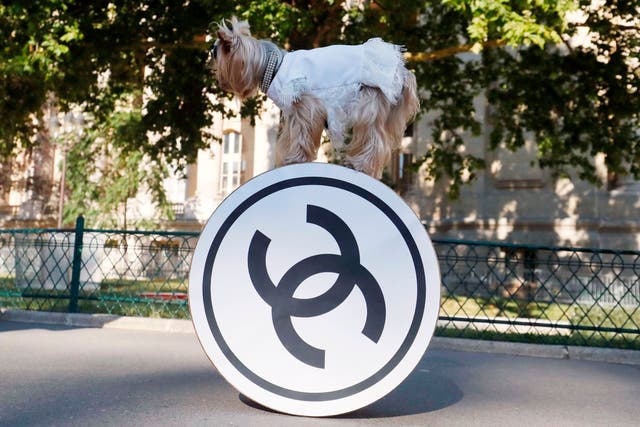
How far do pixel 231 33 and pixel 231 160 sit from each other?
3077 centimetres

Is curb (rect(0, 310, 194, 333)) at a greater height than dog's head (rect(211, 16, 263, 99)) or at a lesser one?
lesser

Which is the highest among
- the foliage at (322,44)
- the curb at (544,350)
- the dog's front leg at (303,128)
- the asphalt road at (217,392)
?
the foliage at (322,44)

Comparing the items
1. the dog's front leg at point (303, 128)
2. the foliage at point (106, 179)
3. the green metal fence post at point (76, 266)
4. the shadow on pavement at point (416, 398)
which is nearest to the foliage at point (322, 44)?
the green metal fence post at point (76, 266)

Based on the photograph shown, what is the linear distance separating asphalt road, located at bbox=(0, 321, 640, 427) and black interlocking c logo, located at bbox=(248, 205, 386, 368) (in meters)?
0.37

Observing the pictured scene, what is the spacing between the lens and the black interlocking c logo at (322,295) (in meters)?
3.20

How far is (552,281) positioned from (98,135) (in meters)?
17.8

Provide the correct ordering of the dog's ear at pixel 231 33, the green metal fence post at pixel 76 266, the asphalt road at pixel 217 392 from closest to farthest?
the asphalt road at pixel 217 392 → the dog's ear at pixel 231 33 → the green metal fence post at pixel 76 266

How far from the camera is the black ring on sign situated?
315cm

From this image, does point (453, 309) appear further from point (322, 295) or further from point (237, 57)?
point (237, 57)

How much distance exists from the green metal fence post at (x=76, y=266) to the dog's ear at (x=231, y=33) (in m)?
6.77

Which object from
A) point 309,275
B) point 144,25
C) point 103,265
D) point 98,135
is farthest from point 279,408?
point 98,135

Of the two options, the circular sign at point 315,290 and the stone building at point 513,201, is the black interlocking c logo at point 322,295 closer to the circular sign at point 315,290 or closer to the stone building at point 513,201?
the circular sign at point 315,290

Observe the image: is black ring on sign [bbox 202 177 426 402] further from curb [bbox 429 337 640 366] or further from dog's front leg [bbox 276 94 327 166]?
curb [bbox 429 337 640 366]

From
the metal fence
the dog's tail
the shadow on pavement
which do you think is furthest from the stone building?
the dog's tail
